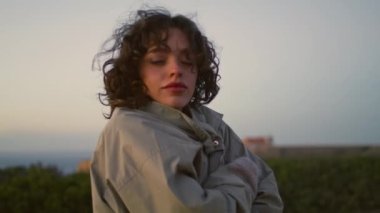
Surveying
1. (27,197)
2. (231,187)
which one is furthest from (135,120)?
(27,197)

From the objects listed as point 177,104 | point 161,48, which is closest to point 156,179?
point 177,104

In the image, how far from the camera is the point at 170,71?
1.81 meters

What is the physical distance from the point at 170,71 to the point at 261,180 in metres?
0.53

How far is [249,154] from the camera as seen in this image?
6.73 feet

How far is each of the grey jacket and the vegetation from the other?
110 inches

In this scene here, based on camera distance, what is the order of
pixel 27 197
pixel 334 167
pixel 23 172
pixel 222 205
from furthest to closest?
1. pixel 334 167
2. pixel 23 172
3. pixel 27 197
4. pixel 222 205

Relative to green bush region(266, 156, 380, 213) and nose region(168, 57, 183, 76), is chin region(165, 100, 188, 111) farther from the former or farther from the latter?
green bush region(266, 156, 380, 213)

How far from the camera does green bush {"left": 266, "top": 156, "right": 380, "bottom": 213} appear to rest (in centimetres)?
671

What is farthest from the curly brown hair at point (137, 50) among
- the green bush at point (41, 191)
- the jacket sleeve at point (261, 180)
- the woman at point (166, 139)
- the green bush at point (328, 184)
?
the green bush at point (328, 184)

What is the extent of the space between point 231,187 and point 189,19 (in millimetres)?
670

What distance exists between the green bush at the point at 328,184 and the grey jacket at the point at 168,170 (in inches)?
196

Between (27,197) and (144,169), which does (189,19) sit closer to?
(144,169)

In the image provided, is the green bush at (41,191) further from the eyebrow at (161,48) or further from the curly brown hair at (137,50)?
the eyebrow at (161,48)

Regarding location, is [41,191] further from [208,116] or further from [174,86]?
[174,86]
